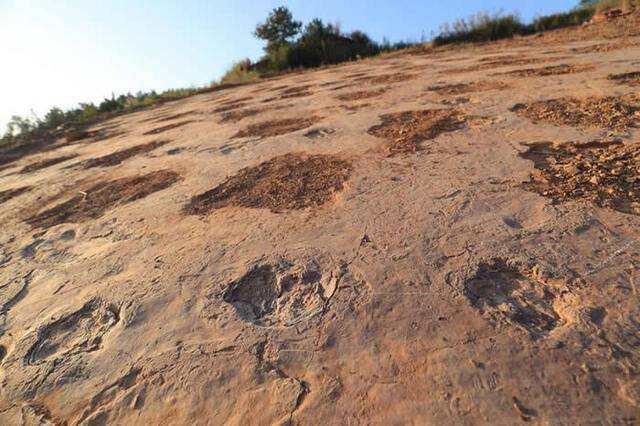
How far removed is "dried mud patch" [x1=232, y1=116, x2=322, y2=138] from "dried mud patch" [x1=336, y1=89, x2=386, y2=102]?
2.47 feet

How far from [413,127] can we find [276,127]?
121cm

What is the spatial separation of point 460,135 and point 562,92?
3.60ft

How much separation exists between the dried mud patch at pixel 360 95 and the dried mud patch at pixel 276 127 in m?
0.75

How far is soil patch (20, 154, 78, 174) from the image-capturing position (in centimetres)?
417

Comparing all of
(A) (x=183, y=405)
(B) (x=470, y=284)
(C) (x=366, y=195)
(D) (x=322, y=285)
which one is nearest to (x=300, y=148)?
(C) (x=366, y=195)

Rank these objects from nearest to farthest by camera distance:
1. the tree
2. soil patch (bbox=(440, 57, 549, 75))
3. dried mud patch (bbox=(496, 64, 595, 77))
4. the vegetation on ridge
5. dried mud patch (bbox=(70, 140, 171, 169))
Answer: dried mud patch (bbox=(70, 140, 171, 169)) → dried mud patch (bbox=(496, 64, 595, 77)) → soil patch (bbox=(440, 57, 549, 75)) → the vegetation on ridge → the tree

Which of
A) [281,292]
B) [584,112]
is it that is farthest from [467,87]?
[281,292]

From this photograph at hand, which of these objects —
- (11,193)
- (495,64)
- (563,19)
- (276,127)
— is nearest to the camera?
(11,193)

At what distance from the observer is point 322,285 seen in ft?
4.68

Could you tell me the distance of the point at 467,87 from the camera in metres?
3.80

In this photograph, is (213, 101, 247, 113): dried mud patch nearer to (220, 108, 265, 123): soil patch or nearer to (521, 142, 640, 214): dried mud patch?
(220, 108, 265, 123): soil patch

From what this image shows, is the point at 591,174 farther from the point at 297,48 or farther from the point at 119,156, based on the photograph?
the point at 297,48

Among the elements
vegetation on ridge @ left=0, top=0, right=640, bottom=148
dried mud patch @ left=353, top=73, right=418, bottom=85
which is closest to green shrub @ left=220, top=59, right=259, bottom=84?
vegetation on ridge @ left=0, top=0, right=640, bottom=148

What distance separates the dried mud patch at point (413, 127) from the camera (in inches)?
102
